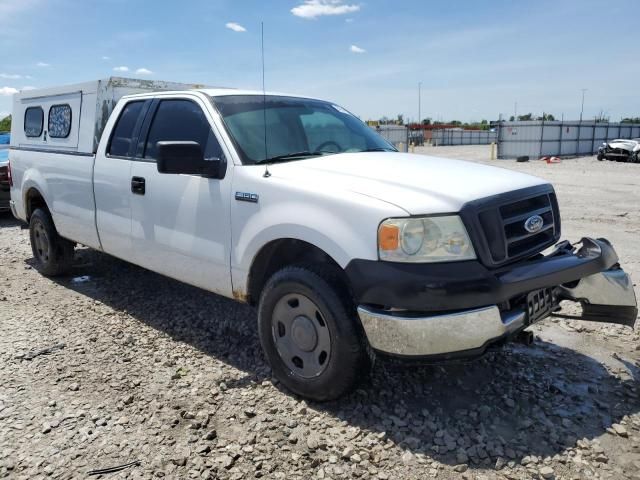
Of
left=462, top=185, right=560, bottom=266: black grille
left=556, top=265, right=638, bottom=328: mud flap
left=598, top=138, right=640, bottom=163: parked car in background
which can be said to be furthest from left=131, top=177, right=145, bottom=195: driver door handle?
left=598, top=138, right=640, bottom=163: parked car in background

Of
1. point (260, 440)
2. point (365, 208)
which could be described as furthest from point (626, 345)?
point (260, 440)

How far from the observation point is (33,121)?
21.4ft

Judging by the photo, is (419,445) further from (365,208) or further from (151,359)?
(151,359)

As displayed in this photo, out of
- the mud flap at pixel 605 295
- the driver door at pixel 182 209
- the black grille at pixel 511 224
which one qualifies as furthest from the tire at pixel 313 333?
the mud flap at pixel 605 295

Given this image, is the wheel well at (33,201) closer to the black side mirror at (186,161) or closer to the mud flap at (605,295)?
the black side mirror at (186,161)

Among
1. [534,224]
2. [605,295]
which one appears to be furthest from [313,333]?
[605,295]

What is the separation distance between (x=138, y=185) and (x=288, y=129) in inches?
50.8

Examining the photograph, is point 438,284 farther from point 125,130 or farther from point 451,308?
point 125,130

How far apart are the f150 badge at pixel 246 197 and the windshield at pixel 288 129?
0.79ft

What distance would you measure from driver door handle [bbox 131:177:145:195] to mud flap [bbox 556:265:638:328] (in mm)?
3064

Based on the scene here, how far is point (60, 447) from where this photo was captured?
2.88 metres

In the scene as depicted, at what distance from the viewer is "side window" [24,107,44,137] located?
20.9ft

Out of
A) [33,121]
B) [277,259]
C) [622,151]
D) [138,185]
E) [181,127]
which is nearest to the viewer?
[277,259]

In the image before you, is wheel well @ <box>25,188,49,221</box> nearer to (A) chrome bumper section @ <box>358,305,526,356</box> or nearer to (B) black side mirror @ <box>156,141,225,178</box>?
(B) black side mirror @ <box>156,141,225,178</box>
